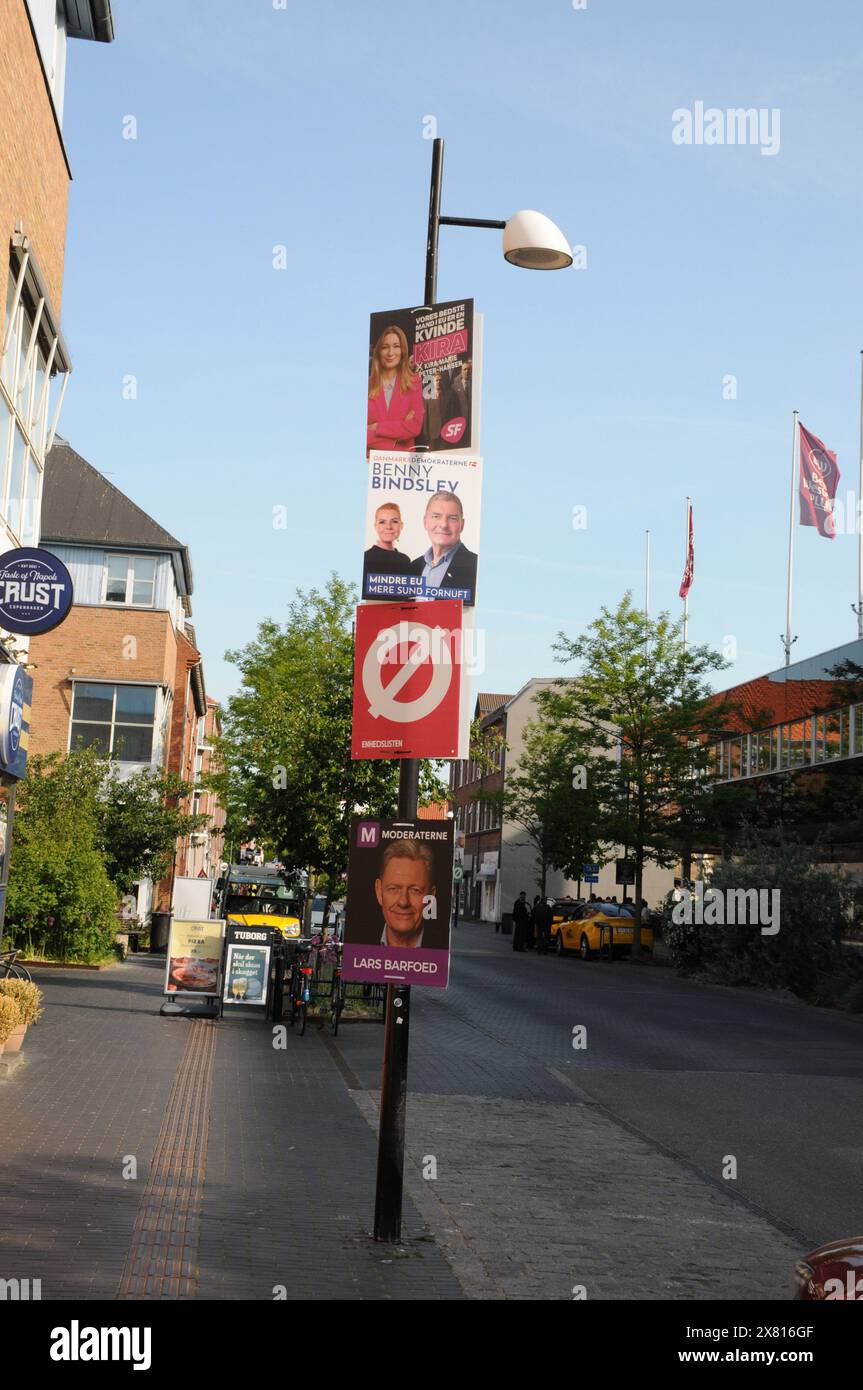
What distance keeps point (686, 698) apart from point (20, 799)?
69.8ft

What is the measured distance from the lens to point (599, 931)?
4162cm

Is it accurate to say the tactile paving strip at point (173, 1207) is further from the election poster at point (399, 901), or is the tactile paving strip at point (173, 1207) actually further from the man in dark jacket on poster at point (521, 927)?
the man in dark jacket on poster at point (521, 927)

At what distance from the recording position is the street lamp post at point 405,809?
7.52m

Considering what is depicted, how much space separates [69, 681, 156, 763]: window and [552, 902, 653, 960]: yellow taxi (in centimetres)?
1337

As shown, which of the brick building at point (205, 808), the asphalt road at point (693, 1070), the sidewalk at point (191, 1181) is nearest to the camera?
the sidewalk at point (191, 1181)

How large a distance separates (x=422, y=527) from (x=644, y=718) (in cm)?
3435

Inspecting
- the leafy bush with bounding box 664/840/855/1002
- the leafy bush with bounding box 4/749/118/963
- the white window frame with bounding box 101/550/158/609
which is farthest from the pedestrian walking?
the leafy bush with bounding box 4/749/118/963

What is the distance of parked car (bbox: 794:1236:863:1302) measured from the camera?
4.57 meters

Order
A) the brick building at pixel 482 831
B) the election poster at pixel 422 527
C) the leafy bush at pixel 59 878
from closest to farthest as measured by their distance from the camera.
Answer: the election poster at pixel 422 527 → the leafy bush at pixel 59 878 → the brick building at pixel 482 831

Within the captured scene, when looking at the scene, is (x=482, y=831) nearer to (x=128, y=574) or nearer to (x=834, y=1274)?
(x=128, y=574)

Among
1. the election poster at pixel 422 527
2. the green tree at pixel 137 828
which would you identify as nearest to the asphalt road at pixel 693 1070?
the election poster at pixel 422 527

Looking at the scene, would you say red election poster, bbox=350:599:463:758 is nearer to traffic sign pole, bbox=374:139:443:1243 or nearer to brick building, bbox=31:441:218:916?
traffic sign pole, bbox=374:139:443:1243

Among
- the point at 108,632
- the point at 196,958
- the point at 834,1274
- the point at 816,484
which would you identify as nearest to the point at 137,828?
the point at 108,632

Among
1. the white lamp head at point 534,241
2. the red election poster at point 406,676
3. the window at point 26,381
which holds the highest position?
the window at point 26,381
